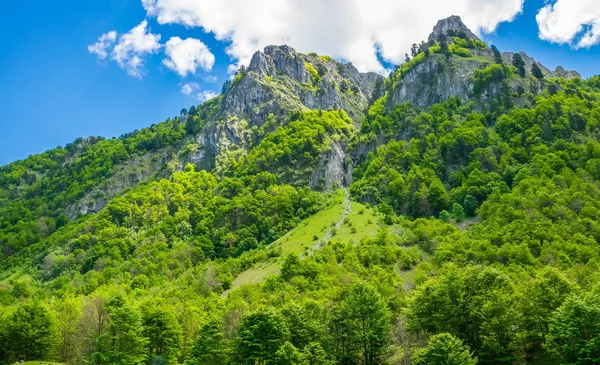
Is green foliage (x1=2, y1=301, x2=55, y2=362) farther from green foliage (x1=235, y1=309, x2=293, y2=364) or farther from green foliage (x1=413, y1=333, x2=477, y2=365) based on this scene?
green foliage (x1=413, y1=333, x2=477, y2=365)

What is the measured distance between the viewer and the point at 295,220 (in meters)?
166

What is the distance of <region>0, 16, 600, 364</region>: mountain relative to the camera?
57.3m

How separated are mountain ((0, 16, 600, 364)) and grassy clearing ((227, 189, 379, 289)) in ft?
2.68

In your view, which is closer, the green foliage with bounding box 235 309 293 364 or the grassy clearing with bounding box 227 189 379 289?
the green foliage with bounding box 235 309 293 364

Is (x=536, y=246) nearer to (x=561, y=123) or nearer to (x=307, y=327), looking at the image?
(x=307, y=327)

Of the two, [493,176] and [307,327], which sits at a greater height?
[493,176]

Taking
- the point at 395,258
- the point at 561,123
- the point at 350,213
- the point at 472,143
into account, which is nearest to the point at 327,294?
the point at 395,258

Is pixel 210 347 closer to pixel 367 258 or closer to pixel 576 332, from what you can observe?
pixel 576 332

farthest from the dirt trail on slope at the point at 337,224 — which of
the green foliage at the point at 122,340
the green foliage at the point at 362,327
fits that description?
the green foliage at the point at 122,340

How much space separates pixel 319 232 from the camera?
13975cm

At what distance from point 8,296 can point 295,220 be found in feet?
302

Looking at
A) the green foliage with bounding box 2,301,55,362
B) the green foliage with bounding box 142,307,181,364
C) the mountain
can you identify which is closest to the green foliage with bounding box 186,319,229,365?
the mountain

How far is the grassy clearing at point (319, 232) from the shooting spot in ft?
400

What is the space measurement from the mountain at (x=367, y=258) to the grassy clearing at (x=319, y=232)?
818 millimetres
